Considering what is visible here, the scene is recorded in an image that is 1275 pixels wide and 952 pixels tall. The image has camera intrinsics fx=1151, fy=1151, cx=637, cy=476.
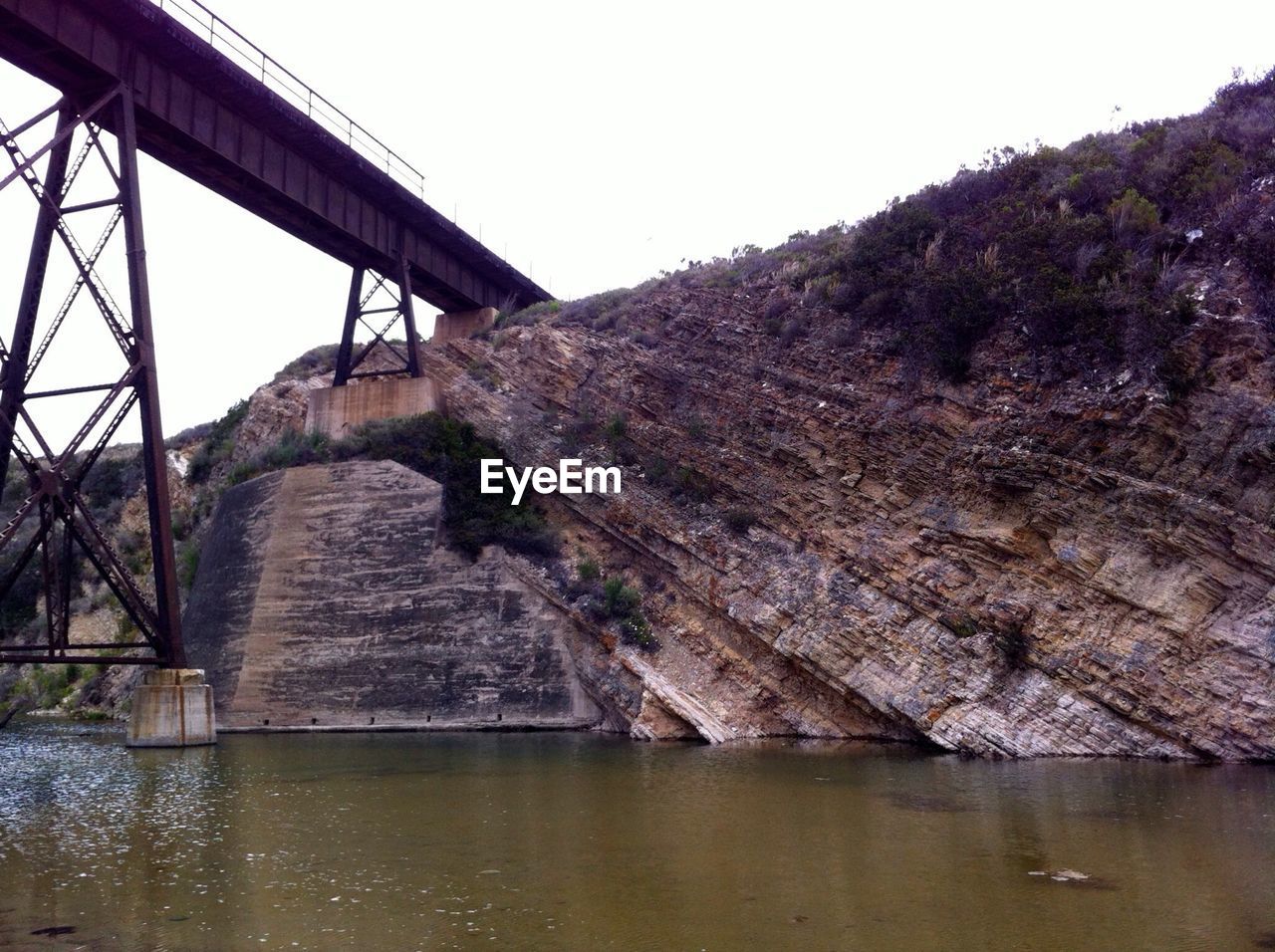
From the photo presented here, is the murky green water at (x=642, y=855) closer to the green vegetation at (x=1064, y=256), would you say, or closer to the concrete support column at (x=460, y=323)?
the green vegetation at (x=1064, y=256)

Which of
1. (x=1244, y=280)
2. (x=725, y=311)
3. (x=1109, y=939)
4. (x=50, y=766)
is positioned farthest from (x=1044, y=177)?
(x=50, y=766)

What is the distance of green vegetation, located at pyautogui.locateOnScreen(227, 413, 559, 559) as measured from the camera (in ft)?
95.7

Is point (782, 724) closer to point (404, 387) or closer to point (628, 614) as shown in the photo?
point (628, 614)

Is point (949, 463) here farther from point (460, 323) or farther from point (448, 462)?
point (460, 323)

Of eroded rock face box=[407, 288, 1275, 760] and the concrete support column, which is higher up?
the concrete support column

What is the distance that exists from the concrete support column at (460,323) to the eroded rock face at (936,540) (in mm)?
6401

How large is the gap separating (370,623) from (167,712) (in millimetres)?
6154

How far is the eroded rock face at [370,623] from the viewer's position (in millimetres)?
27141

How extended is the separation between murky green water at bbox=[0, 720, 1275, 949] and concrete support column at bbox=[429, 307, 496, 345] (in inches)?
809

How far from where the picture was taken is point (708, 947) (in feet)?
28.0

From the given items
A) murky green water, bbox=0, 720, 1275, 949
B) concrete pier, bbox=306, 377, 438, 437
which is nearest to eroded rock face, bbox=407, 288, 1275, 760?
murky green water, bbox=0, 720, 1275, 949

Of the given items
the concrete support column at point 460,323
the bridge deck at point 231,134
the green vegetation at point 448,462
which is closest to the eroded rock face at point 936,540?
the green vegetation at point 448,462

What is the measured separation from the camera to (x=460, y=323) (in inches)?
1516

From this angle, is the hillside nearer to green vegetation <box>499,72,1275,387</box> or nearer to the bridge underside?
green vegetation <box>499,72,1275,387</box>
